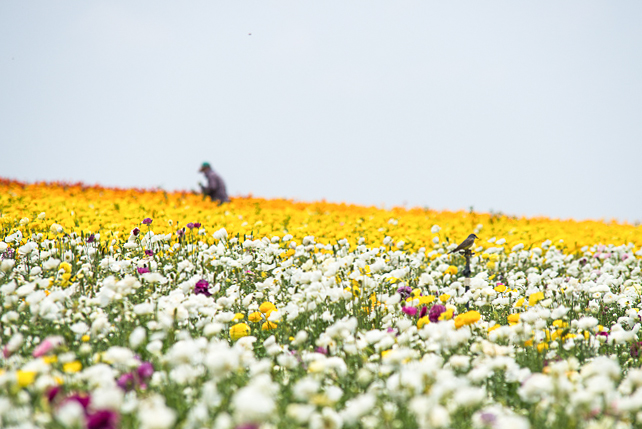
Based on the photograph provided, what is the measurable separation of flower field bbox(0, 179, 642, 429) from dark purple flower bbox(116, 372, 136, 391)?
3cm

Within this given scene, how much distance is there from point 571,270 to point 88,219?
6835mm

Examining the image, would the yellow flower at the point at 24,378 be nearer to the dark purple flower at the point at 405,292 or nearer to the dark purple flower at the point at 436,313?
the dark purple flower at the point at 436,313

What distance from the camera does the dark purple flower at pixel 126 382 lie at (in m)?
2.83

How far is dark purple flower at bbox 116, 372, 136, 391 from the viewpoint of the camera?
2826mm

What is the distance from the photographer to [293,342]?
3.53 metres

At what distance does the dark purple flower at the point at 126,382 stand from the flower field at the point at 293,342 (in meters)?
0.03

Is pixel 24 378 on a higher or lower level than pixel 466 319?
lower

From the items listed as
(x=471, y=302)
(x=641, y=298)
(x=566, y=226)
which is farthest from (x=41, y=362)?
(x=566, y=226)

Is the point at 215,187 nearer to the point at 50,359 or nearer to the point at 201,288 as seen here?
the point at 201,288

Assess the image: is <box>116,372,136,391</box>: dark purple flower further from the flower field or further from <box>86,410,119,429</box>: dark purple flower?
<box>86,410,119,429</box>: dark purple flower

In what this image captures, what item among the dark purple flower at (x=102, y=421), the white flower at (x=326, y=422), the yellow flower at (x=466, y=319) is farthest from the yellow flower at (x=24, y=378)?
the yellow flower at (x=466, y=319)

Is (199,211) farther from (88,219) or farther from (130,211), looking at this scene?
(88,219)

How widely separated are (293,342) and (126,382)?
106 cm

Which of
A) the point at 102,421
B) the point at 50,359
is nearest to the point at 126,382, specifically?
the point at 50,359
